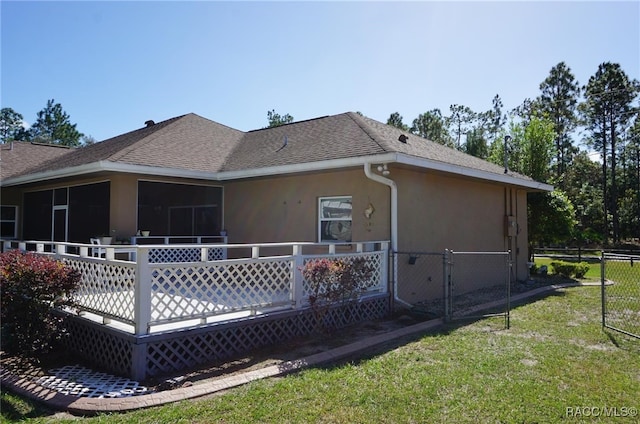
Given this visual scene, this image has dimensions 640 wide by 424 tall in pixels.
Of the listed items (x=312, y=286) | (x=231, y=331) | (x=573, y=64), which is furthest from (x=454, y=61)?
(x=573, y=64)

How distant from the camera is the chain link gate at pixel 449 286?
7388 mm

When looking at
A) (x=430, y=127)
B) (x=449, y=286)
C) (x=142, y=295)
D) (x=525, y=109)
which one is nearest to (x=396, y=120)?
(x=430, y=127)

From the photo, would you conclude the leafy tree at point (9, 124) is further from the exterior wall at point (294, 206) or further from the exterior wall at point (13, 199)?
the exterior wall at point (294, 206)

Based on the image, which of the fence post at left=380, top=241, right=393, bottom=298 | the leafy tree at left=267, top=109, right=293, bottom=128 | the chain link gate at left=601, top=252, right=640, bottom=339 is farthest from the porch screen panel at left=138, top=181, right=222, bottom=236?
the leafy tree at left=267, top=109, right=293, bottom=128

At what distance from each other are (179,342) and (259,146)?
26.7ft

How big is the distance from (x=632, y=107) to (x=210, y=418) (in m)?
43.0

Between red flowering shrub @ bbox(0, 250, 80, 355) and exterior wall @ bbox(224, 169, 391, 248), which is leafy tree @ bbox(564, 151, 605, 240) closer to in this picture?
exterior wall @ bbox(224, 169, 391, 248)

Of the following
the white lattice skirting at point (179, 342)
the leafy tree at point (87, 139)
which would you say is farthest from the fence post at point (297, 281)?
the leafy tree at point (87, 139)

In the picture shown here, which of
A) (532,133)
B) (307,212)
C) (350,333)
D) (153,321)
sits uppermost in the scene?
(532,133)

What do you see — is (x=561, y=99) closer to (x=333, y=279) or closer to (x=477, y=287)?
(x=477, y=287)

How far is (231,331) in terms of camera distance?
557 cm

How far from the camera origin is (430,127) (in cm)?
4366

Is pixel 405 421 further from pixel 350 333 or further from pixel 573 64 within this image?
pixel 573 64

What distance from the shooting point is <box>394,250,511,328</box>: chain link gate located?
7388mm
